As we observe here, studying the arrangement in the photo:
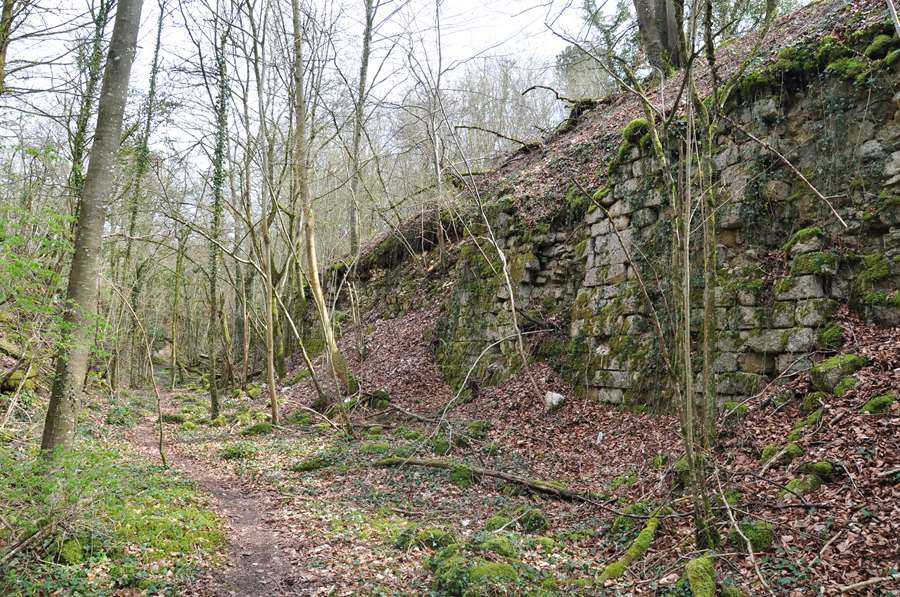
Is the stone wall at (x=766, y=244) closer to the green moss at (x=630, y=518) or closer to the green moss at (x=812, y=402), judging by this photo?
the green moss at (x=812, y=402)

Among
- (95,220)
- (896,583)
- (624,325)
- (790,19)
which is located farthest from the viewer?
(790,19)

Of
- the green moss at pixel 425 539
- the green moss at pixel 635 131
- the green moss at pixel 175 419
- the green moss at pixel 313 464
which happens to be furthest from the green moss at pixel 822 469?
the green moss at pixel 175 419

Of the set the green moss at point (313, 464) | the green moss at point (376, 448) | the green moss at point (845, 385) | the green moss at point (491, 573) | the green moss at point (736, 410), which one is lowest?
the green moss at point (313, 464)

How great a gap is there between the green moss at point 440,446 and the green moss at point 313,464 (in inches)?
64.3

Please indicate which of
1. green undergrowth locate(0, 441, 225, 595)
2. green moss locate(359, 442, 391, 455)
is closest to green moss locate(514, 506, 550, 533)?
green undergrowth locate(0, 441, 225, 595)

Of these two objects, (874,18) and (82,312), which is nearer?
(82,312)

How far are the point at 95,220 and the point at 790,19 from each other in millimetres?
10770

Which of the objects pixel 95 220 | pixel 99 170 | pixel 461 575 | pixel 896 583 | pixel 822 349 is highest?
pixel 99 170

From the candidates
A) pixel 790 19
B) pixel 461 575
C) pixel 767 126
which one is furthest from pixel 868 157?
pixel 461 575

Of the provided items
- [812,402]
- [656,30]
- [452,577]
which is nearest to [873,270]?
[812,402]

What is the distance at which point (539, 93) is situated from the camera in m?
23.4

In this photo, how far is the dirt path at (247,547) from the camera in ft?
14.4

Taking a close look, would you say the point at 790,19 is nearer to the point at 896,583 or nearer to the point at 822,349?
the point at 822,349

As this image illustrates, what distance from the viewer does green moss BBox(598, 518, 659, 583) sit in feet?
14.0
